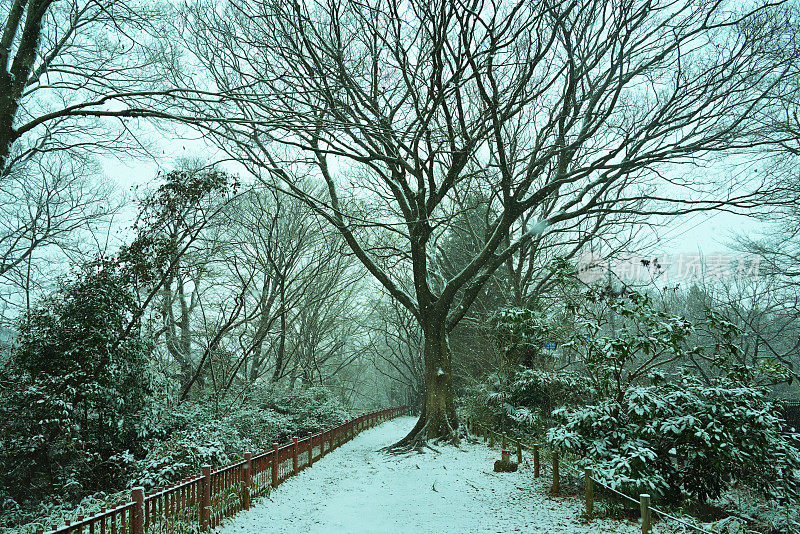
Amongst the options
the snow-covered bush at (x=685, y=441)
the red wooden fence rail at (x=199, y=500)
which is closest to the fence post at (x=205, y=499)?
the red wooden fence rail at (x=199, y=500)

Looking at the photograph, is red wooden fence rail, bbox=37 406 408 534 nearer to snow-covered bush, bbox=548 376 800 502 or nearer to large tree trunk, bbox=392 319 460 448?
large tree trunk, bbox=392 319 460 448

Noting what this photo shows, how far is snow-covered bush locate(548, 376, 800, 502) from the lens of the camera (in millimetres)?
6492

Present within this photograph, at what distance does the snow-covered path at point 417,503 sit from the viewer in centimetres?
681

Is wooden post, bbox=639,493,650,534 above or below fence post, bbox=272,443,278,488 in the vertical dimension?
above

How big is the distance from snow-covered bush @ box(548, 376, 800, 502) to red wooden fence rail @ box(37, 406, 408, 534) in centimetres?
487

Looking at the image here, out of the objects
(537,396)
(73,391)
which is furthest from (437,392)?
(73,391)

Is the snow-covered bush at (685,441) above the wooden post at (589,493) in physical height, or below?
above

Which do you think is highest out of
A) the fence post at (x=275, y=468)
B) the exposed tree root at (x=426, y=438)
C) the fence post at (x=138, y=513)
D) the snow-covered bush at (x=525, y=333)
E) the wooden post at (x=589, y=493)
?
the snow-covered bush at (x=525, y=333)

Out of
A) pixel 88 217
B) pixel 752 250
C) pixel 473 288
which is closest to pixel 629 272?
pixel 752 250

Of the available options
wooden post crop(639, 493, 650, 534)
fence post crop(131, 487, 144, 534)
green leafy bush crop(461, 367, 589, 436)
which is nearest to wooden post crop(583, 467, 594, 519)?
wooden post crop(639, 493, 650, 534)

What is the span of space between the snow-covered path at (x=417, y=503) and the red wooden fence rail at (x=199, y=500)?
24 cm

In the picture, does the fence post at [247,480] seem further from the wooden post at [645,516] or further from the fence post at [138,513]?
the wooden post at [645,516]

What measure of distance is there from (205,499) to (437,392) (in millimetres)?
8879

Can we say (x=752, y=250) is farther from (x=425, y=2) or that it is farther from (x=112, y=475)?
(x=112, y=475)
